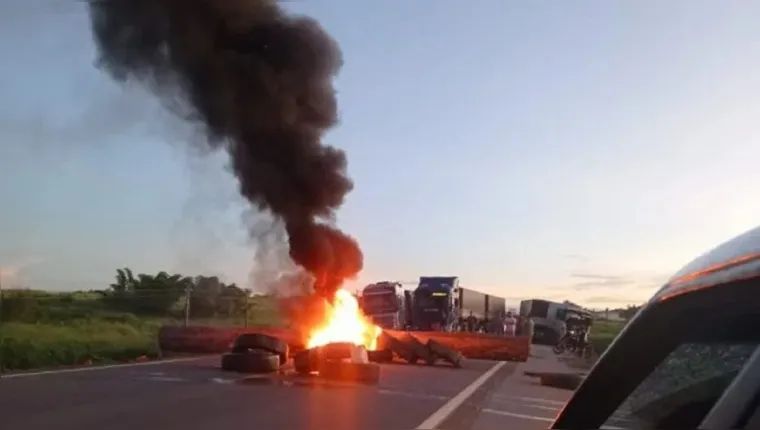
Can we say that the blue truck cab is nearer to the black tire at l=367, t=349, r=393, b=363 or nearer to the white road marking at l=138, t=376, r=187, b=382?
Result: the black tire at l=367, t=349, r=393, b=363

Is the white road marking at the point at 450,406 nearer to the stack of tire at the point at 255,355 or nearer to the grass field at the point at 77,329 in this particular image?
the stack of tire at the point at 255,355

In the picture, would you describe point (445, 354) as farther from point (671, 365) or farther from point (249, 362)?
point (671, 365)

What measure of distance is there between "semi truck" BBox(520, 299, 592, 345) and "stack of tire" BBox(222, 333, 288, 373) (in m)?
40.5

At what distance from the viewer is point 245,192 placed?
31969 mm

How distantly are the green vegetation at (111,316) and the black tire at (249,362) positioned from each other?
438 cm

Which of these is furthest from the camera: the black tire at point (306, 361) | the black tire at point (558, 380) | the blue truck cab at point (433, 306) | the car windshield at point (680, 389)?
the blue truck cab at point (433, 306)

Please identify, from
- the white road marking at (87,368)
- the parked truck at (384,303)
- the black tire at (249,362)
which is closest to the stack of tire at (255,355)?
the black tire at (249,362)

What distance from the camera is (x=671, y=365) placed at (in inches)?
99.4

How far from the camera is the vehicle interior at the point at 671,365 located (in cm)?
224

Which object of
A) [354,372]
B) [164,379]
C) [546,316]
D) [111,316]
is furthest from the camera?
[546,316]

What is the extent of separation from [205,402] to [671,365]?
48.4 ft

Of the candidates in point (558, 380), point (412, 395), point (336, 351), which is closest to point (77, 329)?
point (336, 351)

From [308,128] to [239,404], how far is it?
1676 centimetres

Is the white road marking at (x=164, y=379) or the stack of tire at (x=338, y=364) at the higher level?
the stack of tire at (x=338, y=364)
